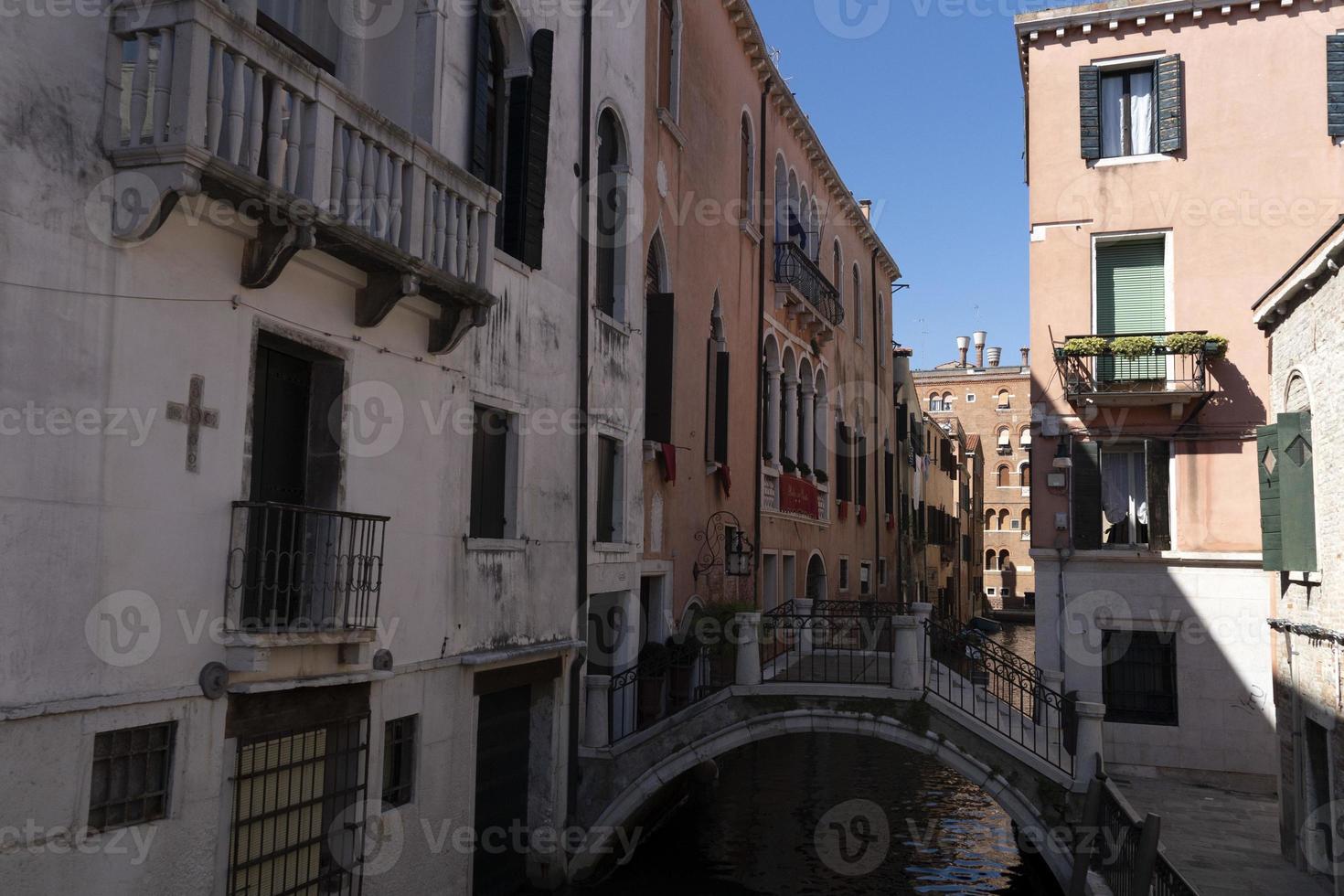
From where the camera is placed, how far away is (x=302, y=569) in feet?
24.9

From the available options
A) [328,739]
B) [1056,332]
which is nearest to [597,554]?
[328,739]

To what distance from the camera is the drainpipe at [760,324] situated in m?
19.0

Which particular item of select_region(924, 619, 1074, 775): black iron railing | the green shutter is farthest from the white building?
the green shutter

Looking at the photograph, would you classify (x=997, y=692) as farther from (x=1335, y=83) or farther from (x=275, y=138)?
(x=1335, y=83)

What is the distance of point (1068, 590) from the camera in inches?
658

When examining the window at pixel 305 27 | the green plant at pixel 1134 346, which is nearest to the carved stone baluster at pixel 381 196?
the window at pixel 305 27

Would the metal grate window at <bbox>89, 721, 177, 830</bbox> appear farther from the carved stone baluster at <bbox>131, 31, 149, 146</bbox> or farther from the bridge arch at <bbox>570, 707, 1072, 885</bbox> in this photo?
the bridge arch at <bbox>570, 707, 1072, 885</bbox>

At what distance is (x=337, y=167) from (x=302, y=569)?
2.73 m

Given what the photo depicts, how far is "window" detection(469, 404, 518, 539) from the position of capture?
34.6 ft

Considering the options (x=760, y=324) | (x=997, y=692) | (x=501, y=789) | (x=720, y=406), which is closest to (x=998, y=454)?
(x=760, y=324)

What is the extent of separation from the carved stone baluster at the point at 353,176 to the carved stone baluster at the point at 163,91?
5.08 ft

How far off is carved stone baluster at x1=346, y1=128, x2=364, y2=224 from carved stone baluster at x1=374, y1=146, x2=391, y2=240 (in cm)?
23

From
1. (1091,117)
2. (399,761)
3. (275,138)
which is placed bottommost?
(399,761)

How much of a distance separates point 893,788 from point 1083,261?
8735 millimetres
